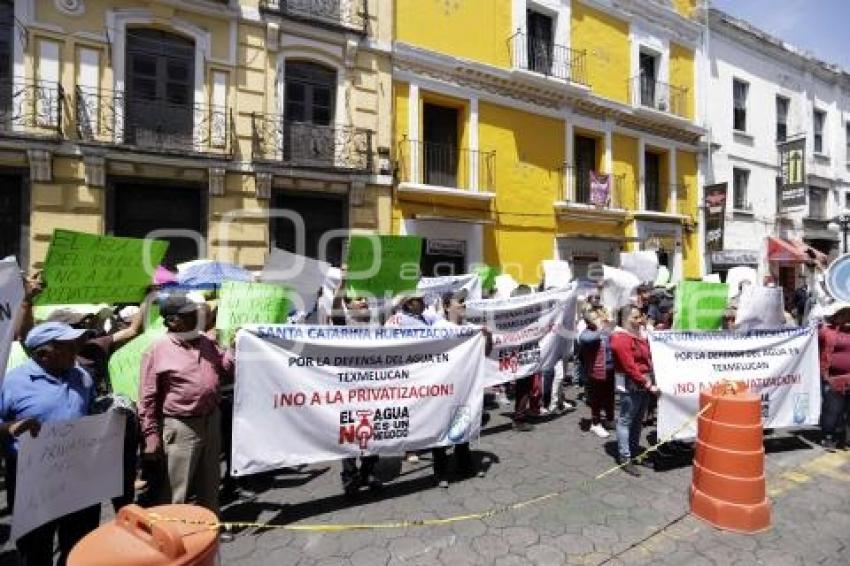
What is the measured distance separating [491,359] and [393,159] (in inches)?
303

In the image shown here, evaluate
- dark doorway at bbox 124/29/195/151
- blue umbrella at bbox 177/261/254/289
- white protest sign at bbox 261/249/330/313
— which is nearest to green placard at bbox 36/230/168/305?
white protest sign at bbox 261/249/330/313

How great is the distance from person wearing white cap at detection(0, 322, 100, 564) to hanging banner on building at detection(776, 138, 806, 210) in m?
22.9

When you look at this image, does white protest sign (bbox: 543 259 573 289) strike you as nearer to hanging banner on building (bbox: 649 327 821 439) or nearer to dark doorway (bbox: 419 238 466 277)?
dark doorway (bbox: 419 238 466 277)

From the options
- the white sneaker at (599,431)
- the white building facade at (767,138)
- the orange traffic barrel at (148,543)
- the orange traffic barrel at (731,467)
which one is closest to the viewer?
the orange traffic barrel at (148,543)

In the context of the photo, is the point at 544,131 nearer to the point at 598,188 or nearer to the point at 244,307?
the point at 598,188

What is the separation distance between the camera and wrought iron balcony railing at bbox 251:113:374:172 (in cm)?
1184

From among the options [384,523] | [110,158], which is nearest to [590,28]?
[110,158]

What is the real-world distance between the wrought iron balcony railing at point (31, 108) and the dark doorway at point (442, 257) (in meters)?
7.86

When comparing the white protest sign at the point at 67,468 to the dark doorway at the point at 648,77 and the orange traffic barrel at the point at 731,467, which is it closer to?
the orange traffic barrel at the point at 731,467

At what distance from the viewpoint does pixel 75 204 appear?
10188 mm

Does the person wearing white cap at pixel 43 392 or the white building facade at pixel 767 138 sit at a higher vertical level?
the white building facade at pixel 767 138

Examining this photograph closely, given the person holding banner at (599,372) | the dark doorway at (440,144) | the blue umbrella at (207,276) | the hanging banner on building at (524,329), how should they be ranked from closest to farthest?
the person holding banner at (599,372) < the hanging banner on building at (524,329) < the blue umbrella at (207,276) < the dark doorway at (440,144)

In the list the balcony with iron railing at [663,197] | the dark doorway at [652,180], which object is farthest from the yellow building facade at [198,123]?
the balcony with iron railing at [663,197]

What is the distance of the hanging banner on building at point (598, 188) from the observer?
17.0 m
